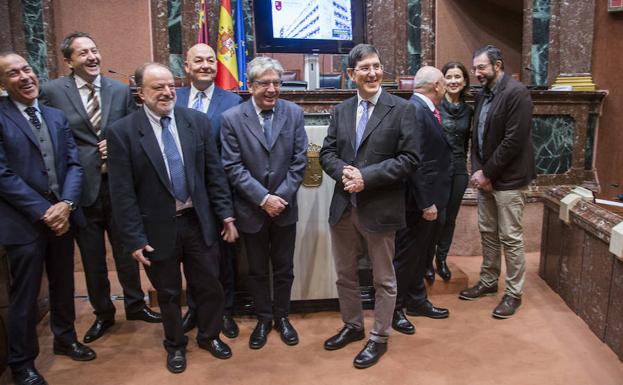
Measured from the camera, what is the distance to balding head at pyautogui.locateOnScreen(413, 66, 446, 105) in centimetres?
286

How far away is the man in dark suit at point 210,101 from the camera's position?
9.11ft

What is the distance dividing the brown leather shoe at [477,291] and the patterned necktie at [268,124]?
174 centimetres

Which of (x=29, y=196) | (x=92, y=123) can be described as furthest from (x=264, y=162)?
(x=29, y=196)

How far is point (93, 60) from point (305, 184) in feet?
4.37

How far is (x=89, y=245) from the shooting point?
288 centimetres

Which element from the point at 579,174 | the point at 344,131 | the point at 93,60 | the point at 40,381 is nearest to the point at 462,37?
the point at 579,174

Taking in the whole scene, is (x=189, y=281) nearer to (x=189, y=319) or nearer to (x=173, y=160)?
(x=189, y=319)

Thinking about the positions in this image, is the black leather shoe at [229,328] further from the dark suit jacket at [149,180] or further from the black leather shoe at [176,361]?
the dark suit jacket at [149,180]

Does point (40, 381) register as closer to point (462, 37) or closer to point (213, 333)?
point (213, 333)

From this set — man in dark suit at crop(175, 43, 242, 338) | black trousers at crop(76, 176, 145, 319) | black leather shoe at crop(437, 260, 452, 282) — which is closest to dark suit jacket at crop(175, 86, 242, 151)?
man in dark suit at crop(175, 43, 242, 338)

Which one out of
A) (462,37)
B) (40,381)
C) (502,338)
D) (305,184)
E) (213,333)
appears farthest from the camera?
(462,37)

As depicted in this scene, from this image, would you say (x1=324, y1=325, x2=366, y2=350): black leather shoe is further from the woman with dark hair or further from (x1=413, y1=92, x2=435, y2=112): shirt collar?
(x1=413, y1=92, x2=435, y2=112): shirt collar

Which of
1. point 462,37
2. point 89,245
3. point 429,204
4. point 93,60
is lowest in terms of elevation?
point 89,245

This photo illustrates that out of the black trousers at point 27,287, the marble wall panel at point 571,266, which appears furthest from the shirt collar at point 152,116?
the marble wall panel at point 571,266
